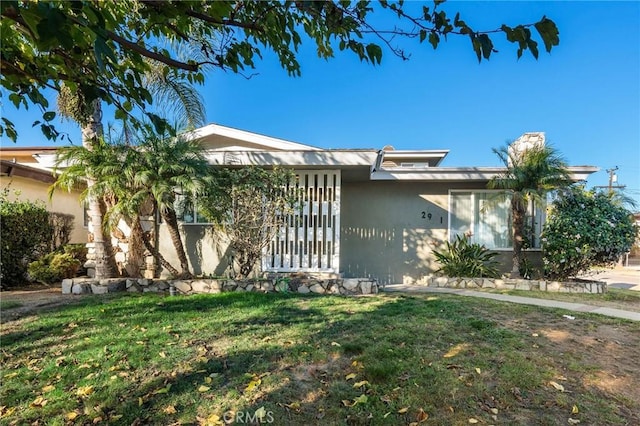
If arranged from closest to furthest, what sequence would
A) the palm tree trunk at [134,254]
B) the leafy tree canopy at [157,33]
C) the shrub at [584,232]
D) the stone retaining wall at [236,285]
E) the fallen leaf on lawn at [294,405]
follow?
the leafy tree canopy at [157,33] < the fallen leaf on lawn at [294,405] < the stone retaining wall at [236,285] < the shrub at [584,232] < the palm tree trunk at [134,254]

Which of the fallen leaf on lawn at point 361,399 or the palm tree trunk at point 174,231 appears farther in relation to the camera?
the palm tree trunk at point 174,231

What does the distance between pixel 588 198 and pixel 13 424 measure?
11.4 m

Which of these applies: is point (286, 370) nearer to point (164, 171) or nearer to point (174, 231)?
point (164, 171)

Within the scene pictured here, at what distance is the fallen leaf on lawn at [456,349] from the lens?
412 cm

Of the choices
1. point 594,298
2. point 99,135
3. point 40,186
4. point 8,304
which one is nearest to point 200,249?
point 99,135

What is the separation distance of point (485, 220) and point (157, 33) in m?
9.76

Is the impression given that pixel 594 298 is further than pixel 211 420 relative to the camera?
Yes

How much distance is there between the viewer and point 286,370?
3.74 meters

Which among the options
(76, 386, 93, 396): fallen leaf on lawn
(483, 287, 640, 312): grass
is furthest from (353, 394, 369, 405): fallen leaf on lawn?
(483, 287, 640, 312): grass

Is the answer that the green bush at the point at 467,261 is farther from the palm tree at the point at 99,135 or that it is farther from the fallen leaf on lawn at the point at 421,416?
the palm tree at the point at 99,135

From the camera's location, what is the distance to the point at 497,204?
10.3m

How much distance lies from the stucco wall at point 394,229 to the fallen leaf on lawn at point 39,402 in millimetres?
8335

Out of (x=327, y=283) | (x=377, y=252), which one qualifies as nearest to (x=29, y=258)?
(x=327, y=283)

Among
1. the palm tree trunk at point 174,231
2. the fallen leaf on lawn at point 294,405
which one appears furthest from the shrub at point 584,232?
the palm tree trunk at point 174,231
